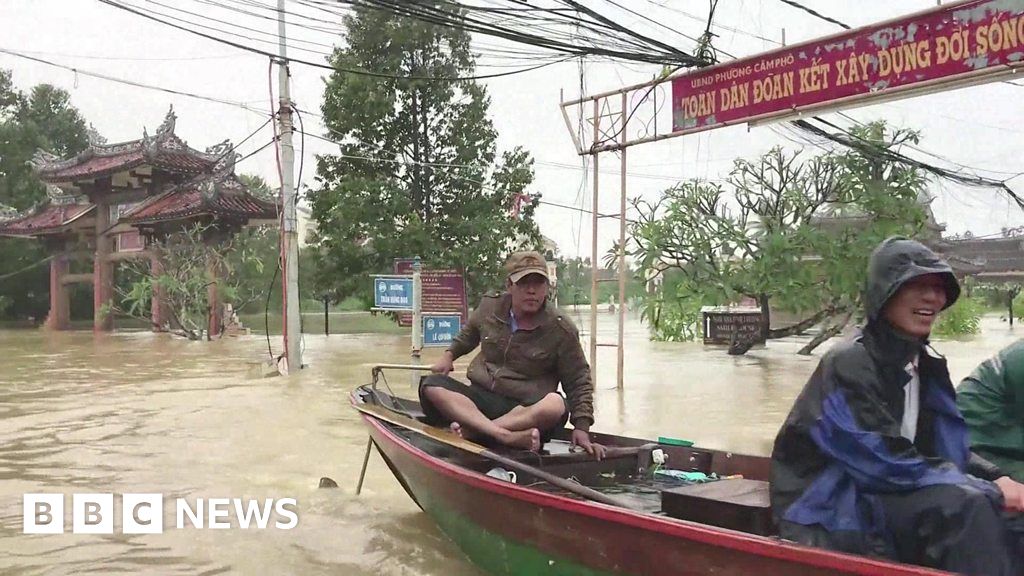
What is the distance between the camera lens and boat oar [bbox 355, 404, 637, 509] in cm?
290

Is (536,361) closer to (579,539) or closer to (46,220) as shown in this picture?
(579,539)

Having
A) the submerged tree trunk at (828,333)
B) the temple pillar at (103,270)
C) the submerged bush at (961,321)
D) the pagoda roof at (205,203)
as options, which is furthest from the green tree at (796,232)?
the temple pillar at (103,270)

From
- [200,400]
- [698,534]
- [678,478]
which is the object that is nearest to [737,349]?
[200,400]

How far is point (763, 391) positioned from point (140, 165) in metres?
17.2

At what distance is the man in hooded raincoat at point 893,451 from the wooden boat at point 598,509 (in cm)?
13

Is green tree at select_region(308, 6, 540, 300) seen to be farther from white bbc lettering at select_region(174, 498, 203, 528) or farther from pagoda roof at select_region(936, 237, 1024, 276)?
pagoda roof at select_region(936, 237, 1024, 276)

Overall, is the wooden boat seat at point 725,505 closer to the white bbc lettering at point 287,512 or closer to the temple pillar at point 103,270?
the white bbc lettering at point 287,512

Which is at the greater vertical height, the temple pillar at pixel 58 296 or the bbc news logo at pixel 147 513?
the temple pillar at pixel 58 296

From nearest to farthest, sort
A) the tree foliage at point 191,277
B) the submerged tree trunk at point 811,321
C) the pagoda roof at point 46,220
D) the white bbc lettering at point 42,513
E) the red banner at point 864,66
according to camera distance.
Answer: the white bbc lettering at point 42,513 < the red banner at point 864,66 < the submerged tree trunk at point 811,321 < the tree foliage at point 191,277 < the pagoda roof at point 46,220

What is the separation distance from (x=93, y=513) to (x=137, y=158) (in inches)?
722

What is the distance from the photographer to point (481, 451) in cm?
→ 350

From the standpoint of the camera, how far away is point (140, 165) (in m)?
21.5

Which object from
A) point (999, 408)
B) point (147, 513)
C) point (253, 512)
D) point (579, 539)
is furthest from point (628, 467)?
point (147, 513)

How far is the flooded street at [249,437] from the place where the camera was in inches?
164
